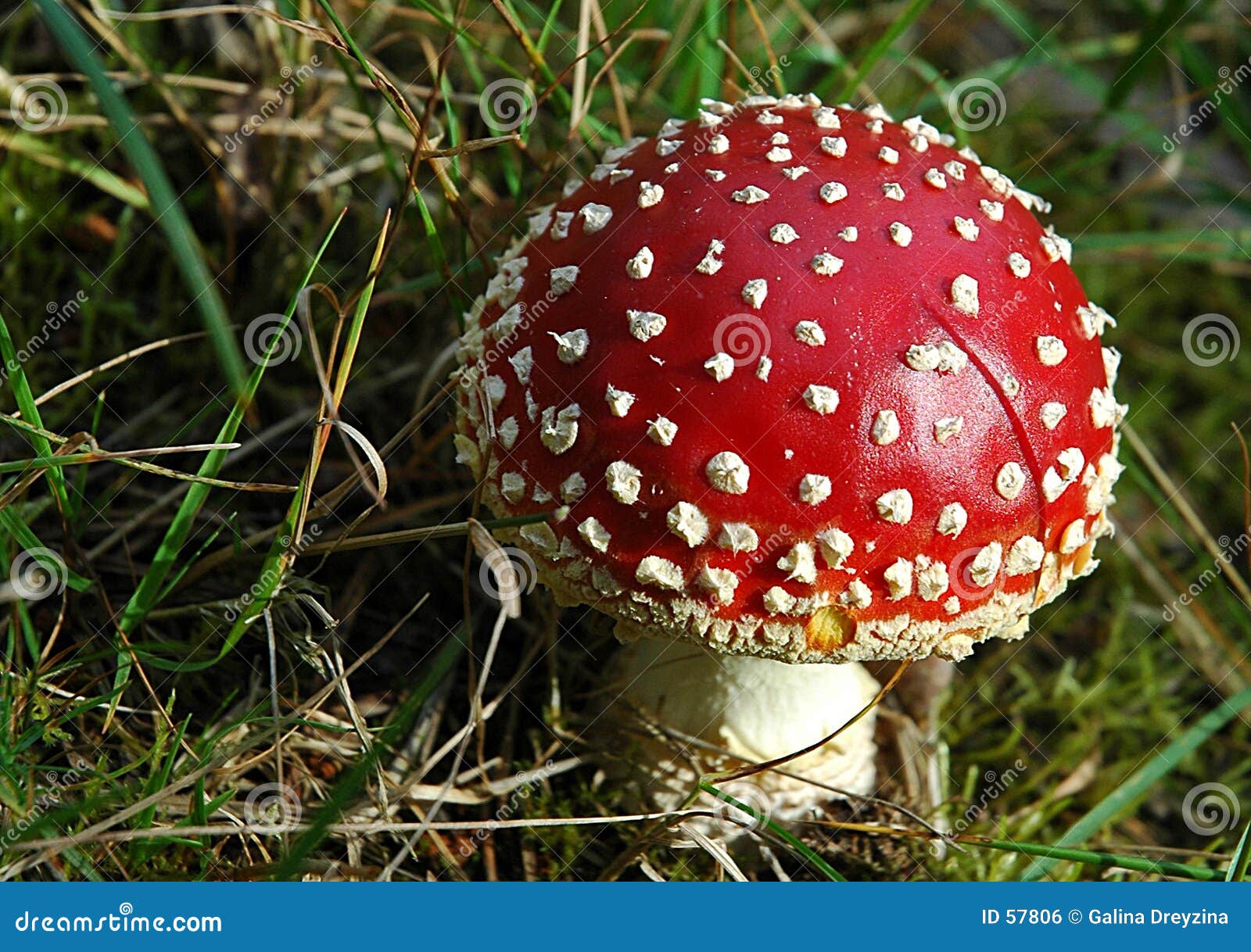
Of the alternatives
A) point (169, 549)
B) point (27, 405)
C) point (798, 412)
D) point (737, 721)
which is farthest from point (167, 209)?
point (737, 721)

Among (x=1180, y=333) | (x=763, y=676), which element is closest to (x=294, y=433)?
(x=763, y=676)

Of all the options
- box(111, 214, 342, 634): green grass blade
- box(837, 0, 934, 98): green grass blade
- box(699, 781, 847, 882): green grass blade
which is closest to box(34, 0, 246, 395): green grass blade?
box(111, 214, 342, 634): green grass blade

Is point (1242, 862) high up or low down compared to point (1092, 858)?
up

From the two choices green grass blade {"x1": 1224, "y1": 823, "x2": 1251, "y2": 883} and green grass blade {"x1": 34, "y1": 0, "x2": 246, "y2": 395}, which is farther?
green grass blade {"x1": 1224, "y1": 823, "x2": 1251, "y2": 883}

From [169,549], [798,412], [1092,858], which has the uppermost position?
[798,412]

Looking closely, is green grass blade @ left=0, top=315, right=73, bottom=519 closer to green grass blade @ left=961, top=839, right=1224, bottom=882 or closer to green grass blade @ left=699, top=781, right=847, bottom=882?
green grass blade @ left=699, top=781, right=847, bottom=882

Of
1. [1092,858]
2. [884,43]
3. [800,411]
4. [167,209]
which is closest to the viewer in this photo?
[167,209]

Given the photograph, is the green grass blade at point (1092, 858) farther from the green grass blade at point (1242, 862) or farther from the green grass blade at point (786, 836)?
the green grass blade at point (786, 836)

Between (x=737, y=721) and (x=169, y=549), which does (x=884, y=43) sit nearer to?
(x=737, y=721)
